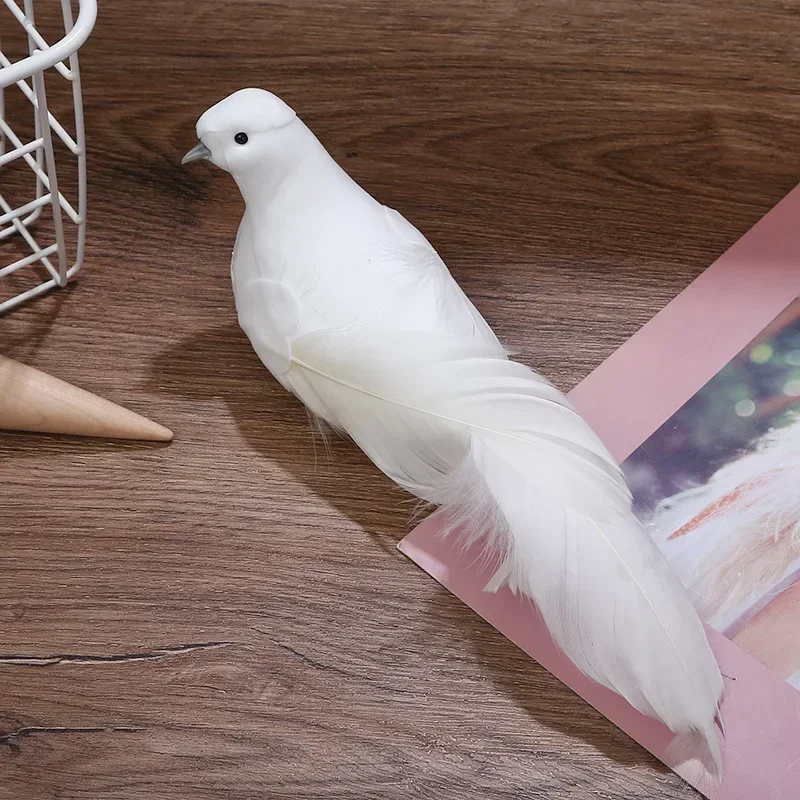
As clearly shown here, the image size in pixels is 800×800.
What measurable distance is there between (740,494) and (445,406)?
165 millimetres

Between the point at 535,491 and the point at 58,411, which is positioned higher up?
the point at 535,491

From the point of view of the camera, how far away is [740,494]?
531 millimetres

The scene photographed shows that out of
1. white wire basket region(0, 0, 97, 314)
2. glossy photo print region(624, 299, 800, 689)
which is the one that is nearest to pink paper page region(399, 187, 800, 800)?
glossy photo print region(624, 299, 800, 689)

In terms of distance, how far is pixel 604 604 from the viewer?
0.45 metres

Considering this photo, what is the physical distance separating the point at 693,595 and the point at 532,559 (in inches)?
3.7

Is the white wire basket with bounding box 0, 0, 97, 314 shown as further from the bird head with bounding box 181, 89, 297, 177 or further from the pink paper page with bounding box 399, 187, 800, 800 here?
the pink paper page with bounding box 399, 187, 800, 800

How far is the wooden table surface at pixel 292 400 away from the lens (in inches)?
18.7

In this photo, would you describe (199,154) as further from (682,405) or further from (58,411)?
(682,405)

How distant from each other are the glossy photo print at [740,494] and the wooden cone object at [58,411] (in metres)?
0.26

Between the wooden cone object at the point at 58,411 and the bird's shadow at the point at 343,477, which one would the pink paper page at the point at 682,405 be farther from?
the wooden cone object at the point at 58,411

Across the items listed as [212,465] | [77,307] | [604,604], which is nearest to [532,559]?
[604,604]

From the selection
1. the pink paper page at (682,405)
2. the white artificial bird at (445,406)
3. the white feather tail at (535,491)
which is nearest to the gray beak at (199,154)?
the white artificial bird at (445,406)

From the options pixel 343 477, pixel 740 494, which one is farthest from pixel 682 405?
pixel 343 477

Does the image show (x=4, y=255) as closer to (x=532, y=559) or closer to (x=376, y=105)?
(x=376, y=105)
